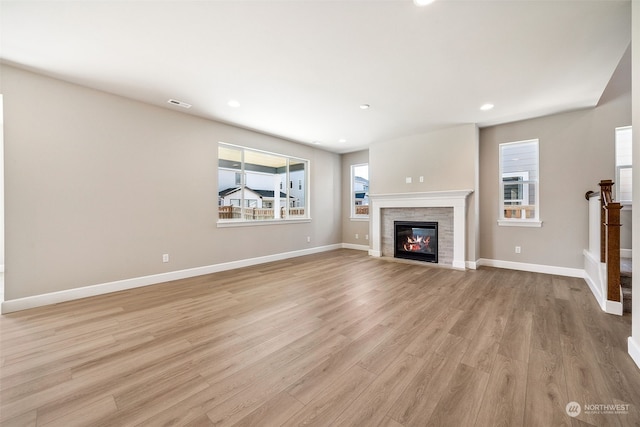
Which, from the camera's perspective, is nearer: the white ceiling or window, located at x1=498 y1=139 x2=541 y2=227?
the white ceiling

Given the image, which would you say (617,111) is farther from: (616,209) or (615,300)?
(615,300)

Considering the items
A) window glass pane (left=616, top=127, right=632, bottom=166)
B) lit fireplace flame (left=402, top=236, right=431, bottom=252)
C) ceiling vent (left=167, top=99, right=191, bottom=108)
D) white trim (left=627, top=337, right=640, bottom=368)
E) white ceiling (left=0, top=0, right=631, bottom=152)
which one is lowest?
white trim (left=627, top=337, right=640, bottom=368)

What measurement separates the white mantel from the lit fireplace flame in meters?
0.58

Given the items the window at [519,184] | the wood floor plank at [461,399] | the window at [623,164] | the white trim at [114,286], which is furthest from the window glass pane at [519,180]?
the white trim at [114,286]

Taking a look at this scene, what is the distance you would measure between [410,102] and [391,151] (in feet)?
6.61

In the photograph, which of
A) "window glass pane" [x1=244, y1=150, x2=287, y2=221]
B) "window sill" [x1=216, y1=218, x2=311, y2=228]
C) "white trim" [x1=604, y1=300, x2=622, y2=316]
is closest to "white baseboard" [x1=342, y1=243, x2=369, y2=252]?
"window sill" [x1=216, y1=218, x2=311, y2=228]

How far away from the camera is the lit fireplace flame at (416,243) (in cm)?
527

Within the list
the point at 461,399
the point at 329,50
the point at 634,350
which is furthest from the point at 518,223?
the point at 329,50

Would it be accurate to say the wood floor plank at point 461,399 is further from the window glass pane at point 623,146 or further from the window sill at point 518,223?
the window glass pane at point 623,146

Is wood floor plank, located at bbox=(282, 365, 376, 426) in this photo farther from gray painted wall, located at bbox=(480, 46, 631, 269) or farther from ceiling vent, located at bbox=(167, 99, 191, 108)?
gray painted wall, located at bbox=(480, 46, 631, 269)

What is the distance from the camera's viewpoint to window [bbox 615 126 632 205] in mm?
3699

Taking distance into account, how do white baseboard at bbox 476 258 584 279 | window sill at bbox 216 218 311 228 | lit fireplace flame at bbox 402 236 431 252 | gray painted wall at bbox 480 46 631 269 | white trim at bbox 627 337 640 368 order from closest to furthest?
white trim at bbox 627 337 640 368 < gray painted wall at bbox 480 46 631 269 < white baseboard at bbox 476 258 584 279 < window sill at bbox 216 218 311 228 < lit fireplace flame at bbox 402 236 431 252

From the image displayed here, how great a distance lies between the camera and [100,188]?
3348 millimetres

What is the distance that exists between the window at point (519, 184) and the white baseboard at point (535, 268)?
0.73 m
